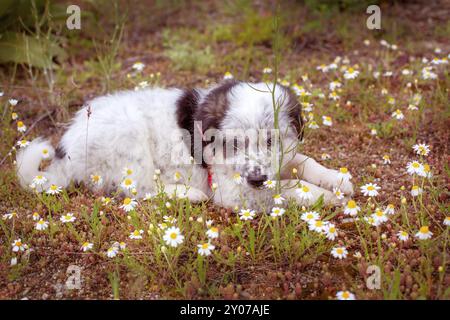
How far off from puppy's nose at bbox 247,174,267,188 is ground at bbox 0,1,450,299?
0.28 metres

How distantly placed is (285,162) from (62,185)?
72.8 inches

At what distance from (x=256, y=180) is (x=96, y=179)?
4.20ft

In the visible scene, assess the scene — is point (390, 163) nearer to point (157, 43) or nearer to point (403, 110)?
point (403, 110)

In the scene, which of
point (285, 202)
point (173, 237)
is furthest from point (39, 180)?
point (285, 202)

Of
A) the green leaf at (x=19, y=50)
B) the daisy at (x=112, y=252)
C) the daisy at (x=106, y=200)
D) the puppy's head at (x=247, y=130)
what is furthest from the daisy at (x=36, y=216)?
the green leaf at (x=19, y=50)

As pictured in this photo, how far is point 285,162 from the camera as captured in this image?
11.7 feet

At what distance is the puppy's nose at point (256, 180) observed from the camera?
3.22m

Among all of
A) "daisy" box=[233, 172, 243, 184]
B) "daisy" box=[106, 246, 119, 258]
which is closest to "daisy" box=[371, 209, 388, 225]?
"daisy" box=[233, 172, 243, 184]

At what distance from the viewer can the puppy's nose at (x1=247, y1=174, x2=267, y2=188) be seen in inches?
127

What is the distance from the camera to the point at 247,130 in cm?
333

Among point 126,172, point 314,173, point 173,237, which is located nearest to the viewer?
point 173,237

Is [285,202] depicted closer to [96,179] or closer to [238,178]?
[238,178]

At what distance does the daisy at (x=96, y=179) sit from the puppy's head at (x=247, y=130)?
85 centimetres

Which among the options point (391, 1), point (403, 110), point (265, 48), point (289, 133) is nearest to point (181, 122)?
point (289, 133)
